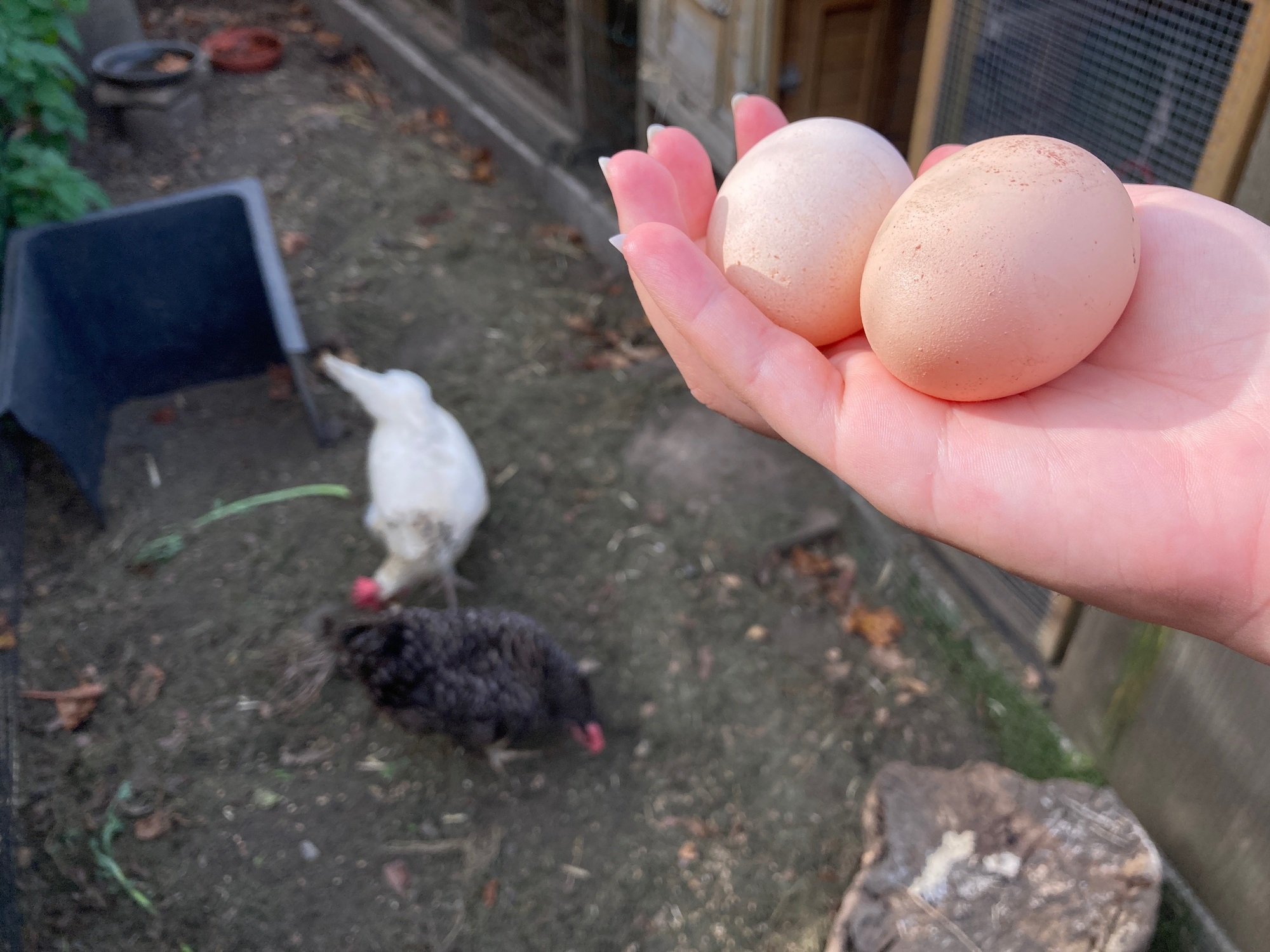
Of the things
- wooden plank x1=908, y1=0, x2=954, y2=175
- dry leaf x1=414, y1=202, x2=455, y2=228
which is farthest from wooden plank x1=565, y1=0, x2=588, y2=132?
wooden plank x1=908, y1=0, x2=954, y2=175

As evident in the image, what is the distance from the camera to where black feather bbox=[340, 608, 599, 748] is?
2744 millimetres

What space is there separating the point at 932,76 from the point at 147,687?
3369 millimetres

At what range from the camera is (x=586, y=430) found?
13.2 ft

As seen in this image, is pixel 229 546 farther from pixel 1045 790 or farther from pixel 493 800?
pixel 1045 790

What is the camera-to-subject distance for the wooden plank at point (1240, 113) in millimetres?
1859

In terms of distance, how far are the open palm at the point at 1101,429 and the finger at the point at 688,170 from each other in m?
0.26

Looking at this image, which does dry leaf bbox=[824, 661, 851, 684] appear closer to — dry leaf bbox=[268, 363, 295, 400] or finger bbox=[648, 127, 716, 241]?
finger bbox=[648, 127, 716, 241]

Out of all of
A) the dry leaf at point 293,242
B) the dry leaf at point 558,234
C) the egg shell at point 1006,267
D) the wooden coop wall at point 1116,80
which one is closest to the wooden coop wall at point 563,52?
the dry leaf at point 558,234

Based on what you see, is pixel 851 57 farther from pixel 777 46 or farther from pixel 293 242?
pixel 293 242

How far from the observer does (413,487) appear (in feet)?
10.5

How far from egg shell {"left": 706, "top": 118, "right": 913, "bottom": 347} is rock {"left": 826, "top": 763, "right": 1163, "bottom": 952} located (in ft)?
4.93

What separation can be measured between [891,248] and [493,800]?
2264mm

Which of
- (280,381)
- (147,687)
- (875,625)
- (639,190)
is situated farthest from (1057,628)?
(280,381)

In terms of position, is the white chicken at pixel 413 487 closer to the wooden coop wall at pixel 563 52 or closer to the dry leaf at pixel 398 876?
the dry leaf at pixel 398 876
